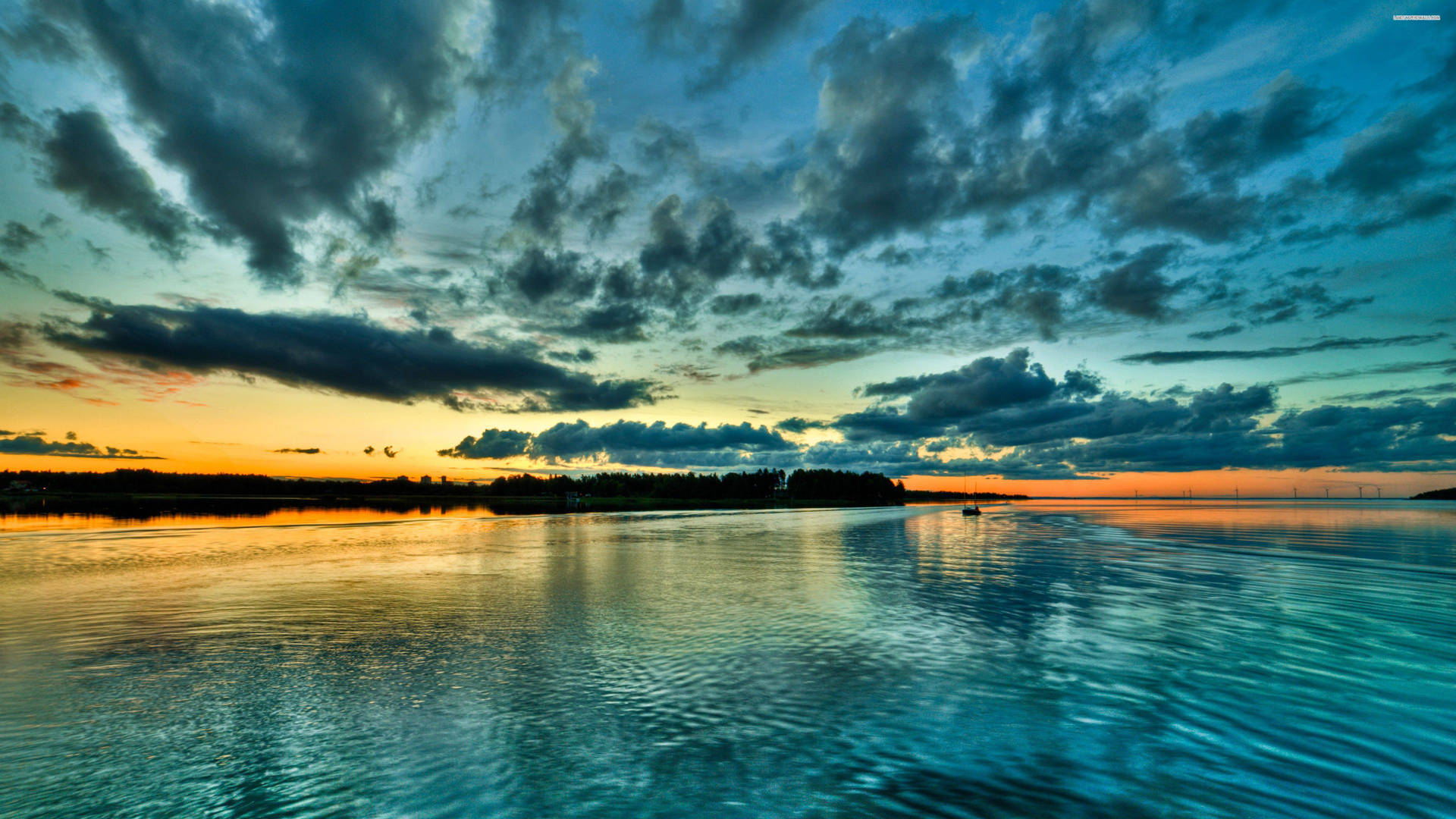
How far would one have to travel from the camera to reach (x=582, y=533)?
71688 millimetres

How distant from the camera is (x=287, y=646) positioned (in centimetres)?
1778

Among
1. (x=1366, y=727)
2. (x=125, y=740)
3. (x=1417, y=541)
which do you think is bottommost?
(x=1417, y=541)

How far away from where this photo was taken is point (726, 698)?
13.2m

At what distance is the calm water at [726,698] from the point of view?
904 centimetres

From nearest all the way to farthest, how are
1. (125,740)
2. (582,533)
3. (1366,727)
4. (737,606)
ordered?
(125,740) < (1366,727) < (737,606) < (582,533)

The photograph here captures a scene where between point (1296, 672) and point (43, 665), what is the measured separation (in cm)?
3143

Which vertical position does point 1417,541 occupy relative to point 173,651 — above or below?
below

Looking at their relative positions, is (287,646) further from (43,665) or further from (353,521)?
(353,521)

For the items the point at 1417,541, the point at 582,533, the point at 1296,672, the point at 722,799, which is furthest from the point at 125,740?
the point at 1417,541

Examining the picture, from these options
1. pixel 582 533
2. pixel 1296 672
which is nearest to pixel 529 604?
pixel 1296 672

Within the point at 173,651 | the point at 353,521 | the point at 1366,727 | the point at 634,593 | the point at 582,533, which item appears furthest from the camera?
the point at 353,521

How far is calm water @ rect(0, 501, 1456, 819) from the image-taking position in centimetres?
904

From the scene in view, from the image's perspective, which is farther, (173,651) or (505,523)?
(505,523)

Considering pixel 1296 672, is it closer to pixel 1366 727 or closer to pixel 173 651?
pixel 1366 727
